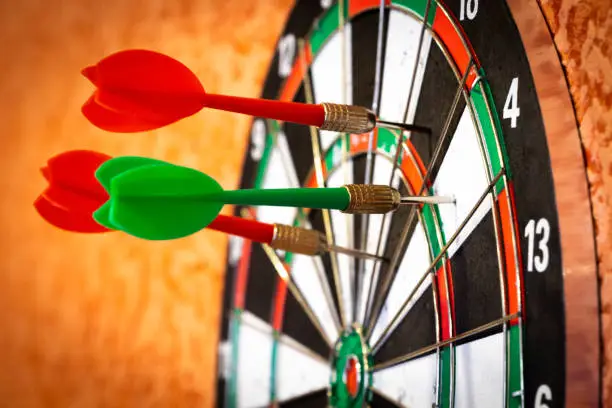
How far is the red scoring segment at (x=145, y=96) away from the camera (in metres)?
0.67

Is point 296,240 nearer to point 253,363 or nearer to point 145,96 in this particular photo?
point 145,96

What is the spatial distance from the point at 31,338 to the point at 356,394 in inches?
45.6

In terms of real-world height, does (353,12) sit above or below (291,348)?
above

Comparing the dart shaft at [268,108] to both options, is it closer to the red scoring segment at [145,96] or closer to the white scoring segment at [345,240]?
the red scoring segment at [145,96]

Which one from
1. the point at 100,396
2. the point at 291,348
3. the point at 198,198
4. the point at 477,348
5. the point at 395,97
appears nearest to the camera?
the point at 198,198

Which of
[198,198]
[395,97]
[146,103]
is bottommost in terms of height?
[198,198]

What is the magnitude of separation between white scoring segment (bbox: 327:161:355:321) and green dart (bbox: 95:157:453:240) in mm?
256

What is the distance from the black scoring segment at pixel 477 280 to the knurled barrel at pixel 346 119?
0.16m

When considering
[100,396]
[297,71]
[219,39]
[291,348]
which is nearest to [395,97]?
[297,71]

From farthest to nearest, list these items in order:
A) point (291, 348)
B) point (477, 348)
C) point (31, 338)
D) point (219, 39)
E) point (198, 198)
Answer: point (31, 338), point (219, 39), point (291, 348), point (477, 348), point (198, 198)

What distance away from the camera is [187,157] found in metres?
1.41

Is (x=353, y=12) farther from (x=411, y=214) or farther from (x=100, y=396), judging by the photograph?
(x=100, y=396)

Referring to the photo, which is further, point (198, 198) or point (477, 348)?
point (477, 348)

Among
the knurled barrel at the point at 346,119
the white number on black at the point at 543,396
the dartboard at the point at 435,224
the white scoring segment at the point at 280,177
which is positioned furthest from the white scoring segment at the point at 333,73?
the white number on black at the point at 543,396
